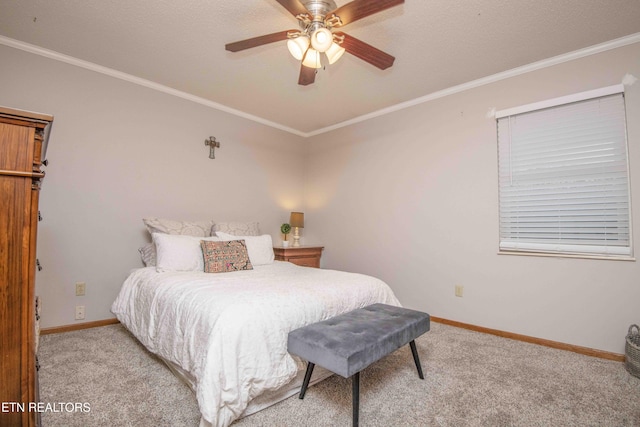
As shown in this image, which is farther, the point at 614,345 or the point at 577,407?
the point at 614,345

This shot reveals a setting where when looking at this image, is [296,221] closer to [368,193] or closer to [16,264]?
[368,193]

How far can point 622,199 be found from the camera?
231 cm

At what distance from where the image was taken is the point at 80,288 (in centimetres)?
274

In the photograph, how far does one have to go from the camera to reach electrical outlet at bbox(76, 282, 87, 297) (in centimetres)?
272

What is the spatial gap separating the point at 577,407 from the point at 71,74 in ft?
14.8

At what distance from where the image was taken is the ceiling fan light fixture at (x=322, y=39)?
1714mm

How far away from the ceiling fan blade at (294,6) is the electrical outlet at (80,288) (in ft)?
9.47

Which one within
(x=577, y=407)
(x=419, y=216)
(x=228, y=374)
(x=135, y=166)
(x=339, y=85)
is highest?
(x=339, y=85)

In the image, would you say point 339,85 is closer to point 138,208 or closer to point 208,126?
point 208,126

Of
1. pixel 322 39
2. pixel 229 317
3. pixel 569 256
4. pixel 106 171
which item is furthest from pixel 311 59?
pixel 569 256

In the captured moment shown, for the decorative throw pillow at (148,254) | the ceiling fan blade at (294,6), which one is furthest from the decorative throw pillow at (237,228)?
the ceiling fan blade at (294,6)

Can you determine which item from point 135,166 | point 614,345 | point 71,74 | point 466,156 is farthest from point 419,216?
point 71,74

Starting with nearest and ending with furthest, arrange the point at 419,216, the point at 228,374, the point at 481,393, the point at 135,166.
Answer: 1. the point at 228,374
2. the point at 481,393
3. the point at 135,166
4. the point at 419,216

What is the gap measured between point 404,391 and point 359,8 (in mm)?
2204
